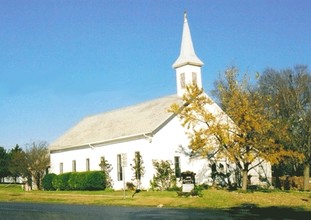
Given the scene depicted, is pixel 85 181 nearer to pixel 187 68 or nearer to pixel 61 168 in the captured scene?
pixel 61 168

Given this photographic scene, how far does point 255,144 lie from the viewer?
29625 millimetres

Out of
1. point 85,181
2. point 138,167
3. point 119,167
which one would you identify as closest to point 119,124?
point 119,167

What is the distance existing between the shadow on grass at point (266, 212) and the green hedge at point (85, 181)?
17.8m

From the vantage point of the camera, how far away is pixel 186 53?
40.3 meters

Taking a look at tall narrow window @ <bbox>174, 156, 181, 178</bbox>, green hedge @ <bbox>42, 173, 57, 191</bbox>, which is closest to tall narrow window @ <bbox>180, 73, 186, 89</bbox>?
tall narrow window @ <bbox>174, 156, 181, 178</bbox>

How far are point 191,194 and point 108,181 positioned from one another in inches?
505

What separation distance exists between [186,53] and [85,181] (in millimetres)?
14989

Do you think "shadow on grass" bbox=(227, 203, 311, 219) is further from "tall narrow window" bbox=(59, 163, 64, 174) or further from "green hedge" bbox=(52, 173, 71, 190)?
"tall narrow window" bbox=(59, 163, 64, 174)

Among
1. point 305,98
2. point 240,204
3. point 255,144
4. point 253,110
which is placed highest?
point 305,98

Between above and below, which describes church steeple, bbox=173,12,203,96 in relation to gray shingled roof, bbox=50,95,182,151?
above

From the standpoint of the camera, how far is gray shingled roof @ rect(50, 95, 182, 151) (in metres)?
35.3

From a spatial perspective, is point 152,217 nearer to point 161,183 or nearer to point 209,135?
point 209,135

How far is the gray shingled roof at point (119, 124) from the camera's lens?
35.3 metres

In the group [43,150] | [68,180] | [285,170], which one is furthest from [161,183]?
[285,170]
